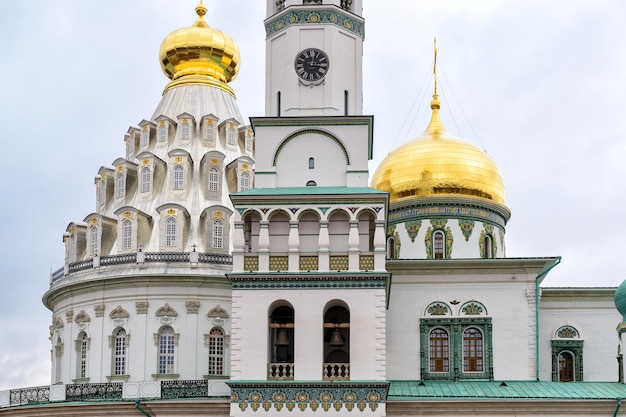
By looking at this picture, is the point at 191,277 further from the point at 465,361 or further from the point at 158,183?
the point at 465,361

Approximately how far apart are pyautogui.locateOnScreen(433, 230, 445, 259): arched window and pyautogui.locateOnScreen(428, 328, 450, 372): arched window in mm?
5564

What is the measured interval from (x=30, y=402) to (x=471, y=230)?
16.1 m

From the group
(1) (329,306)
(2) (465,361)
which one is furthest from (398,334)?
(1) (329,306)

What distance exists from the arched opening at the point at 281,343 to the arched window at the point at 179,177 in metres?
13.4

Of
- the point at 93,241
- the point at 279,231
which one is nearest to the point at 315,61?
the point at 279,231

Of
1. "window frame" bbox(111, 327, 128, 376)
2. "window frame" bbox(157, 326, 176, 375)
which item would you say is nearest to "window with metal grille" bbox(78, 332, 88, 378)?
"window frame" bbox(111, 327, 128, 376)

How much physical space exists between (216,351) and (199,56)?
42.9ft

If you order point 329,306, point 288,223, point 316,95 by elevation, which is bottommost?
point 329,306

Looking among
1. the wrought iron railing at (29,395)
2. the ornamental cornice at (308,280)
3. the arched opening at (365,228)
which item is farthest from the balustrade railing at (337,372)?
the wrought iron railing at (29,395)

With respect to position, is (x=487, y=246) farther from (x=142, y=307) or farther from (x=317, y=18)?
(x=142, y=307)

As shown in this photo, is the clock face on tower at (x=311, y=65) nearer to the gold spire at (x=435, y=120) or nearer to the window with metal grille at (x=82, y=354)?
the gold spire at (x=435, y=120)

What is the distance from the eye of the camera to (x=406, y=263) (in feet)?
123

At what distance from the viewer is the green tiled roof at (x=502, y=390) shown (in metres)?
33.6

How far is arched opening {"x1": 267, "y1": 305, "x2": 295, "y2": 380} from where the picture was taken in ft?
106
